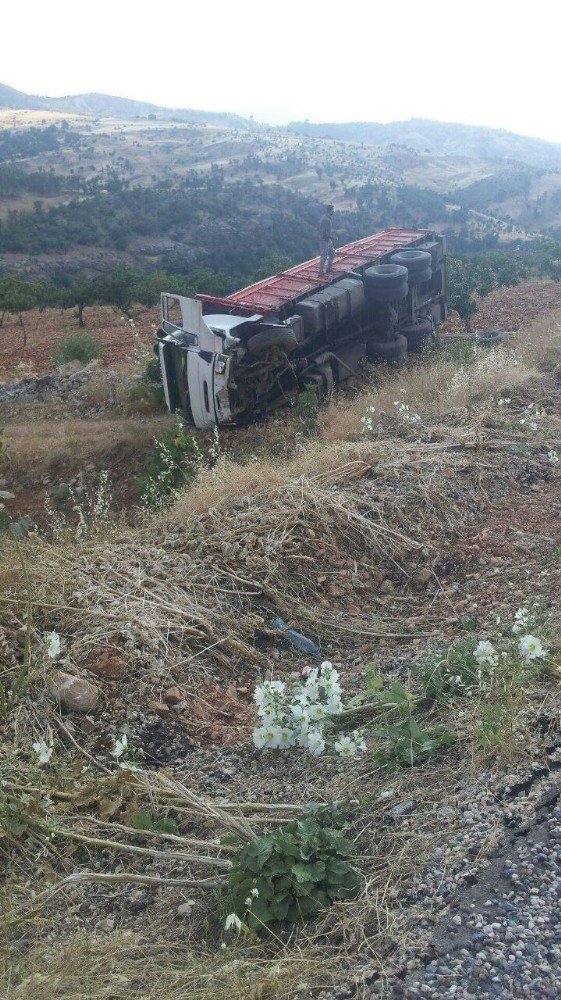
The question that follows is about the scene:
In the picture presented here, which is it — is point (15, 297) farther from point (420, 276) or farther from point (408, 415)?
point (408, 415)

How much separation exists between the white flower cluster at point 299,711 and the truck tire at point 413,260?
1037 centimetres

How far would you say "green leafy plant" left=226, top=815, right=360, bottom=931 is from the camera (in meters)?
2.80

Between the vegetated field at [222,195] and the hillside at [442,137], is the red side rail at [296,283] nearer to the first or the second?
the vegetated field at [222,195]

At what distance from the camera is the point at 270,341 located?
1016 centimetres

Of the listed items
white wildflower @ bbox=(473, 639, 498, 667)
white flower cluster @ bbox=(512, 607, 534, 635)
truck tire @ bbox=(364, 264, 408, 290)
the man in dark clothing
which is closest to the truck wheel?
truck tire @ bbox=(364, 264, 408, 290)

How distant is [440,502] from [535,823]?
383 centimetres

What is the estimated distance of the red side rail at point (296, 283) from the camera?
1088 centimetres

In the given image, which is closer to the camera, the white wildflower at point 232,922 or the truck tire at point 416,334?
the white wildflower at point 232,922

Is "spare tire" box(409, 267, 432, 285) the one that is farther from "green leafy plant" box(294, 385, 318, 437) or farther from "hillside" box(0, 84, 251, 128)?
"hillside" box(0, 84, 251, 128)

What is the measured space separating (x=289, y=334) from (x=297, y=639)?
19.4 feet

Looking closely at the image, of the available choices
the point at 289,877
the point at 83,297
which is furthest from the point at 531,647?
the point at 83,297

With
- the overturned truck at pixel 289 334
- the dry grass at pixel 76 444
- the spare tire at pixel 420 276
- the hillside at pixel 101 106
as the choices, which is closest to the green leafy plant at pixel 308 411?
the overturned truck at pixel 289 334

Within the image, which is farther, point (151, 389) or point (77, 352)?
point (77, 352)

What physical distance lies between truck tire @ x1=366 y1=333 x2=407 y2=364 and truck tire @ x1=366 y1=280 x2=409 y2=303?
26.4 inches
